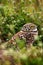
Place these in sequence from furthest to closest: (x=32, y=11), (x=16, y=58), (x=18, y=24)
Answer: (x=32, y=11)
(x=18, y=24)
(x=16, y=58)

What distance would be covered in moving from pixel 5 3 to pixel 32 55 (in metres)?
4.33

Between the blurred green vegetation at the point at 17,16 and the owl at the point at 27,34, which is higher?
the owl at the point at 27,34

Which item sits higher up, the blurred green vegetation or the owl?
the owl

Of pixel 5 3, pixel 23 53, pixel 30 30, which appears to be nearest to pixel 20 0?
pixel 5 3

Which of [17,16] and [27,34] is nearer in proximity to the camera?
[27,34]

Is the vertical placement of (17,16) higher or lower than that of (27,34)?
lower

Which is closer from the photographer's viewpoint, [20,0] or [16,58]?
[16,58]

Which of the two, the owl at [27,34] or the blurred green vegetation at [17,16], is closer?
the owl at [27,34]

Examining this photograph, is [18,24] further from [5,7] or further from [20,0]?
[20,0]

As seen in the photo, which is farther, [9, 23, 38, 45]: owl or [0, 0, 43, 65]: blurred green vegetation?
[0, 0, 43, 65]: blurred green vegetation

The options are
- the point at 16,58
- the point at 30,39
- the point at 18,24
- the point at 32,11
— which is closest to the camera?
the point at 16,58

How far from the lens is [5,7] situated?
7934 mm

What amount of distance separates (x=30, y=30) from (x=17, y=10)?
1.55 metres

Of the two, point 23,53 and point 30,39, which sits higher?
point 23,53
